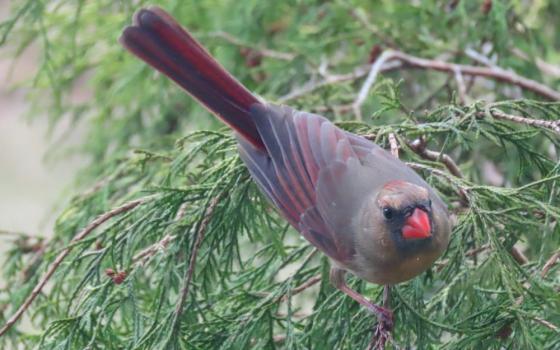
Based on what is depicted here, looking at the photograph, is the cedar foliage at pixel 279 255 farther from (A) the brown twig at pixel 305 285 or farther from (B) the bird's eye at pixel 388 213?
(B) the bird's eye at pixel 388 213

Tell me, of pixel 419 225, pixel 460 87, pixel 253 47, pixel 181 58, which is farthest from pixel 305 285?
pixel 253 47

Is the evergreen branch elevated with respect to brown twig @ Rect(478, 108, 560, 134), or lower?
elevated

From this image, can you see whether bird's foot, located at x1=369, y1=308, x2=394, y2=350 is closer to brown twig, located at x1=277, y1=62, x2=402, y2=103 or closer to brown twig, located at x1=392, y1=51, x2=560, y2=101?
brown twig, located at x1=277, y1=62, x2=402, y2=103

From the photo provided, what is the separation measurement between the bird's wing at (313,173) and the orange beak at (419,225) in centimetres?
19

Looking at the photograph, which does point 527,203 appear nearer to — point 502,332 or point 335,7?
point 502,332

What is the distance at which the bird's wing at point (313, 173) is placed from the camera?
2242 millimetres

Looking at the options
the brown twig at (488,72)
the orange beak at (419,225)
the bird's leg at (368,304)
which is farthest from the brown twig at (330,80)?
the orange beak at (419,225)

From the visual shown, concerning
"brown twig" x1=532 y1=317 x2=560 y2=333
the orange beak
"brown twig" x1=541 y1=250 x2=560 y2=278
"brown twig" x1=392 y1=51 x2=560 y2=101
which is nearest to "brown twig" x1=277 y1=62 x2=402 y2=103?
"brown twig" x1=392 y1=51 x2=560 y2=101

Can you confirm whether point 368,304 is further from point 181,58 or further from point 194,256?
point 181,58

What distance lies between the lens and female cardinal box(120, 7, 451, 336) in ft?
6.86

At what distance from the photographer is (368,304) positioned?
6.89 ft

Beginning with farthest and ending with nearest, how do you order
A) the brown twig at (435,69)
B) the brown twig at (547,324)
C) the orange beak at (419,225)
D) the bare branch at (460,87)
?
the bare branch at (460,87) → the brown twig at (435,69) → the orange beak at (419,225) → the brown twig at (547,324)

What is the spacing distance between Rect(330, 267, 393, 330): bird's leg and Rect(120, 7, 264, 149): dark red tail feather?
357 mm

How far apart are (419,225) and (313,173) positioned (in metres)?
0.39
